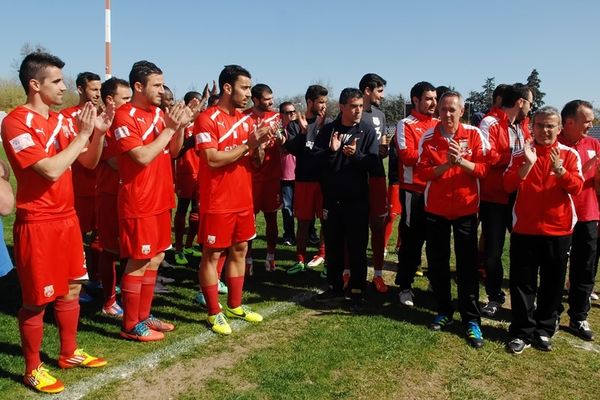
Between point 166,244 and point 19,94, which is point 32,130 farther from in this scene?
point 19,94

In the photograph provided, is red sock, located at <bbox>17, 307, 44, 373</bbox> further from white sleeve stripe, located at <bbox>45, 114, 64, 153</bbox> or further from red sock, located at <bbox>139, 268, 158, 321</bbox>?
white sleeve stripe, located at <bbox>45, 114, 64, 153</bbox>

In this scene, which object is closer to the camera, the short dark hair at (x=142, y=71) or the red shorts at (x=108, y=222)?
the short dark hair at (x=142, y=71)

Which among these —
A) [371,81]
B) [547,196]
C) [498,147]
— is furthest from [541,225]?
[371,81]

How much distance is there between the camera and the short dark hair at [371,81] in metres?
6.14

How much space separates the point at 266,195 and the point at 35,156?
3.47m

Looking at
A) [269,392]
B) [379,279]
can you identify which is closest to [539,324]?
[379,279]

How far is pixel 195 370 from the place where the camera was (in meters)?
3.87

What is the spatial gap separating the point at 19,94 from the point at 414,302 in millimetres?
50345

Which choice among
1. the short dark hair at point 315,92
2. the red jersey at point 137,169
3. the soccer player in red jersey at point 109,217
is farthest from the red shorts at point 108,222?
the short dark hair at point 315,92

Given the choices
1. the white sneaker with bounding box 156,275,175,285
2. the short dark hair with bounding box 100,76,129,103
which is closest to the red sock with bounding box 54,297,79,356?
the short dark hair with bounding box 100,76,129,103

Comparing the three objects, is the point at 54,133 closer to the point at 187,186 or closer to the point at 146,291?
the point at 146,291

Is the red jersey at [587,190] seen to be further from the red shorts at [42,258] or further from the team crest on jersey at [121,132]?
the red shorts at [42,258]

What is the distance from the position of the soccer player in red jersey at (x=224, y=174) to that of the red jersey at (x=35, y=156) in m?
1.19

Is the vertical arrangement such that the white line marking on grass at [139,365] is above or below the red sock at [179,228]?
below
